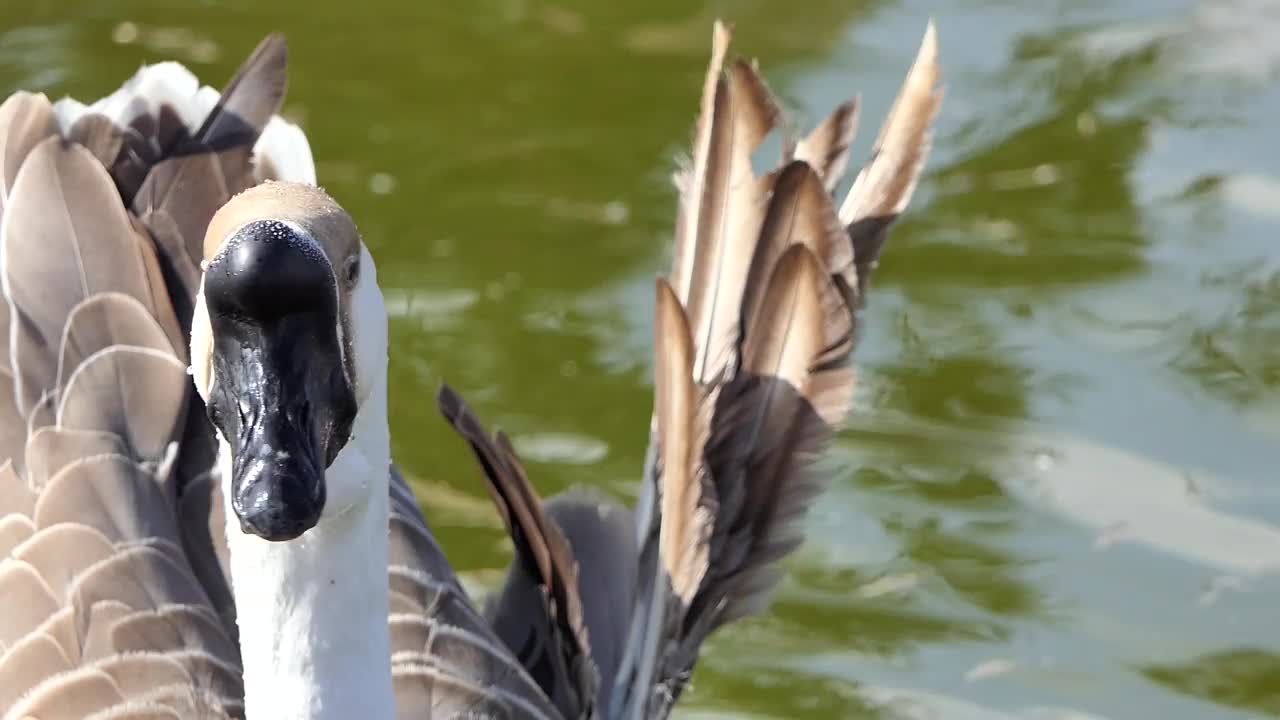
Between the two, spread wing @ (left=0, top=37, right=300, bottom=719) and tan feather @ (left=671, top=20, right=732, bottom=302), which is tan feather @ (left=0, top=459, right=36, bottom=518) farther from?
tan feather @ (left=671, top=20, right=732, bottom=302)

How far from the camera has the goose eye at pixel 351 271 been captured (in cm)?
292

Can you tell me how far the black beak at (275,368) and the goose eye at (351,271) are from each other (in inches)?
4.9

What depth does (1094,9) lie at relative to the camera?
6.89 m

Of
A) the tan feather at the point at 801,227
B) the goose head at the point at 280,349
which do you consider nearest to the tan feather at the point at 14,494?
the goose head at the point at 280,349

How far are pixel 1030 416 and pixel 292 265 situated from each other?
298 cm

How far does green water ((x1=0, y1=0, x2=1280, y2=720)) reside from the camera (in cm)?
478

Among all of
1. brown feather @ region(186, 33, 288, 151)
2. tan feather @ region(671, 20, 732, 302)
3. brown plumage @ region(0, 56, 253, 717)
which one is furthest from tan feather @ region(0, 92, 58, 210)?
tan feather @ region(671, 20, 732, 302)

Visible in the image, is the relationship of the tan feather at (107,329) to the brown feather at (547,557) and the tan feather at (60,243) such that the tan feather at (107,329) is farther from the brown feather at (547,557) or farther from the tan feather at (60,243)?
the brown feather at (547,557)

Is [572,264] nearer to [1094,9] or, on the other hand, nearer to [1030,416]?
[1030,416]

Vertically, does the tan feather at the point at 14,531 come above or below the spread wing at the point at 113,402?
below

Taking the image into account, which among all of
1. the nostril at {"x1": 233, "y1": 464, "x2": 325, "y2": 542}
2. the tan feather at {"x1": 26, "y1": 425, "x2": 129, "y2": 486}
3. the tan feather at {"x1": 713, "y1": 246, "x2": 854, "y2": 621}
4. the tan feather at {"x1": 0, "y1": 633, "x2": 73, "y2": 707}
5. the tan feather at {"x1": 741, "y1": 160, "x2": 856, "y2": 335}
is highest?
the tan feather at {"x1": 741, "y1": 160, "x2": 856, "y2": 335}

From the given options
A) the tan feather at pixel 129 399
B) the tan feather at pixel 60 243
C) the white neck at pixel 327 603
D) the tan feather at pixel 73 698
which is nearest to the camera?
the white neck at pixel 327 603

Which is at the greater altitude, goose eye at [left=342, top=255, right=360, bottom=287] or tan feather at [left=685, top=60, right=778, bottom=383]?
tan feather at [left=685, top=60, right=778, bottom=383]

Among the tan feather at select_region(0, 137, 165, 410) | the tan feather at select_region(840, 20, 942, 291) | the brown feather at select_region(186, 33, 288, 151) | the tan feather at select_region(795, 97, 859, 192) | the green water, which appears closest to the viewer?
the tan feather at select_region(0, 137, 165, 410)
